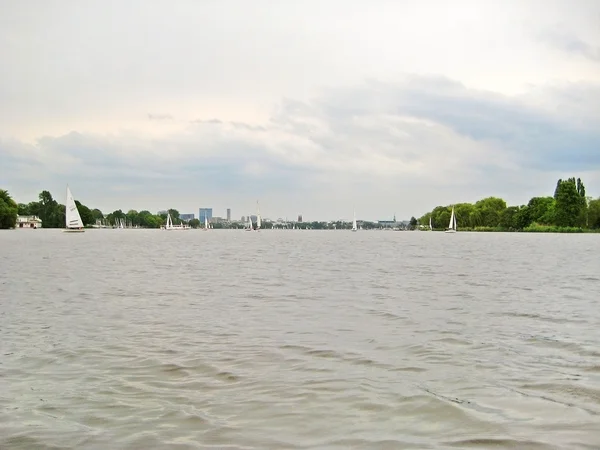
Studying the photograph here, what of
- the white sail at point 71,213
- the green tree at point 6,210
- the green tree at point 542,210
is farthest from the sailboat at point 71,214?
the green tree at point 542,210

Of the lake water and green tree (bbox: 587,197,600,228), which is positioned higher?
green tree (bbox: 587,197,600,228)

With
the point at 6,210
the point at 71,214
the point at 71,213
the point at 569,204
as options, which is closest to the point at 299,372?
the point at 71,213

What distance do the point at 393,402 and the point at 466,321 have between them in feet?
29.7

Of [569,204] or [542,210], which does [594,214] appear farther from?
[542,210]

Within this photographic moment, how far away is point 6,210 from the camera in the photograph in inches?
7003

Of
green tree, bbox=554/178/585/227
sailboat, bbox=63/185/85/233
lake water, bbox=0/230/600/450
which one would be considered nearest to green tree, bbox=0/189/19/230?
sailboat, bbox=63/185/85/233

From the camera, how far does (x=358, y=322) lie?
55.6 ft

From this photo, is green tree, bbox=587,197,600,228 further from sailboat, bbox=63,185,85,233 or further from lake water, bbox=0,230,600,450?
lake water, bbox=0,230,600,450

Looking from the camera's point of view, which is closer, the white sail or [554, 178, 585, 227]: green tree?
the white sail

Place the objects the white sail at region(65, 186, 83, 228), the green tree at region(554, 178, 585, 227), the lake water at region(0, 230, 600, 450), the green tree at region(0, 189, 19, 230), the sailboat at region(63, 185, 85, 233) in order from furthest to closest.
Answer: the green tree at region(0, 189, 19, 230)
the green tree at region(554, 178, 585, 227)
the sailboat at region(63, 185, 85, 233)
the white sail at region(65, 186, 83, 228)
the lake water at region(0, 230, 600, 450)

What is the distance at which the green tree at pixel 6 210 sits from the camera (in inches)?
6973

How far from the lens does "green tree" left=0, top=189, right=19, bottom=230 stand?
581ft

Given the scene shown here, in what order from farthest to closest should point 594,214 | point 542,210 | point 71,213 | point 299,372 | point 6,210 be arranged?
1. point 542,210
2. point 6,210
3. point 594,214
4. point 71,213
5. point 299,372

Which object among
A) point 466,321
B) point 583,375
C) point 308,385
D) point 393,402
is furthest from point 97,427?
point 466,321
